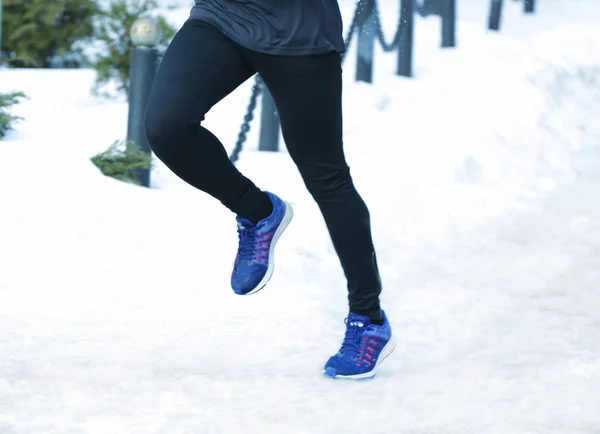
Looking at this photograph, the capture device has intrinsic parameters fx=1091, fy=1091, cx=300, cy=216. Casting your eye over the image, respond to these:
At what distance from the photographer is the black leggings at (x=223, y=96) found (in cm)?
276

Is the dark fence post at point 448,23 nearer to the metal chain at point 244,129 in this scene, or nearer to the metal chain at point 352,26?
the metal chain at point 352,26

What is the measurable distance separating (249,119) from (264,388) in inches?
129

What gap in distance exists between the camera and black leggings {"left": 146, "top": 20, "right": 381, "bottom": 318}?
9.05 ft

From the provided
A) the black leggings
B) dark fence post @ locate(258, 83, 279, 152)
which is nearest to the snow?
dark fence post @ locate(258, 83, 279, 152)

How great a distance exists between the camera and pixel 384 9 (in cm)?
1037

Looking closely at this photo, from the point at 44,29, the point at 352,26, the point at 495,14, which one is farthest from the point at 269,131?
the point at 44,29

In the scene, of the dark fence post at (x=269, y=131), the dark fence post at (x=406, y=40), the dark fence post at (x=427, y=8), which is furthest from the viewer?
the dark fence post at (x=427, y=8)

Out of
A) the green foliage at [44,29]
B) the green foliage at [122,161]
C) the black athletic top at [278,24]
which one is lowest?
the green foliage at [44,29]

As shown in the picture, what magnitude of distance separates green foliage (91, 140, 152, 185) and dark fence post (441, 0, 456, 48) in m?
3.78

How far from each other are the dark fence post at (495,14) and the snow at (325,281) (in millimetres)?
1530

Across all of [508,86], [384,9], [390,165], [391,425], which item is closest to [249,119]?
[390,165]

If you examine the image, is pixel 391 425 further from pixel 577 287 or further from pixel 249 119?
pixel 249 119

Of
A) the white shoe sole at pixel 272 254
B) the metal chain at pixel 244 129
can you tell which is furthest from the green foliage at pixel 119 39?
the white shoe sole at pixel 272 254

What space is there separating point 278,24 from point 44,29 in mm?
7882
